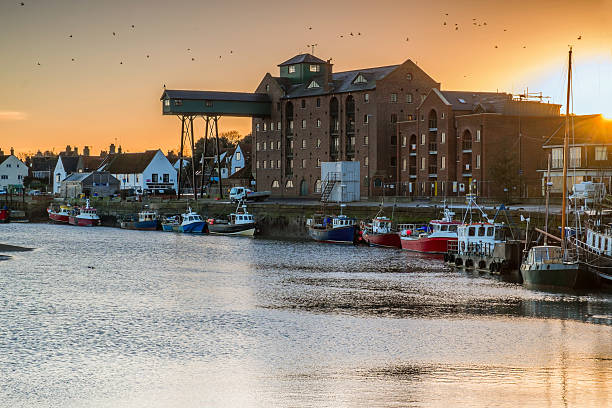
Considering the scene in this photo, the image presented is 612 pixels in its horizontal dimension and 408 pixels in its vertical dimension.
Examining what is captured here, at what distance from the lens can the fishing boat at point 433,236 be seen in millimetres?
72062

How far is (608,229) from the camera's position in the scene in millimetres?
50406

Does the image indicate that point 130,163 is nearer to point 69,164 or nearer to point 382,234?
point 69,164

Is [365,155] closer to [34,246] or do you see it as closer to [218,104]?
[218,104]

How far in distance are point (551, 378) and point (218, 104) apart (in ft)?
348

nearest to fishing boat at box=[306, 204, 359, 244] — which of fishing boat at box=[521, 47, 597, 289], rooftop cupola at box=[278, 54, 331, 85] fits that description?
fishing boat at box=[521, 47, 597, 289]

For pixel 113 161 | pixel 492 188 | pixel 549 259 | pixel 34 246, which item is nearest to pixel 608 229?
pixel 549 259

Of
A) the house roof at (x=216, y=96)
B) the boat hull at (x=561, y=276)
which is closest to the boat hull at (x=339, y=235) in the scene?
the boat hull at (x=561, y=276)

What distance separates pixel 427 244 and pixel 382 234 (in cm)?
827

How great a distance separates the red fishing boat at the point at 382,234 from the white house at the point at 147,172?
85.3 meters

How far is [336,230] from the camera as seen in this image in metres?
88.6

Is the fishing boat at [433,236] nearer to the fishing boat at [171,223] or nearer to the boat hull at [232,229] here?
the boat hull at [232,229]

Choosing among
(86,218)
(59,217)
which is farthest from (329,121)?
(59,217)

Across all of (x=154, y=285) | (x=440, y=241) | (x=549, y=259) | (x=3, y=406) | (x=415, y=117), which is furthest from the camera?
(x=415, y=117)

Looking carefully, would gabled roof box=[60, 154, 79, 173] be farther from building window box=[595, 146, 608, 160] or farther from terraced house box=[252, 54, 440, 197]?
building window box=[595, 146, 608, 160]
